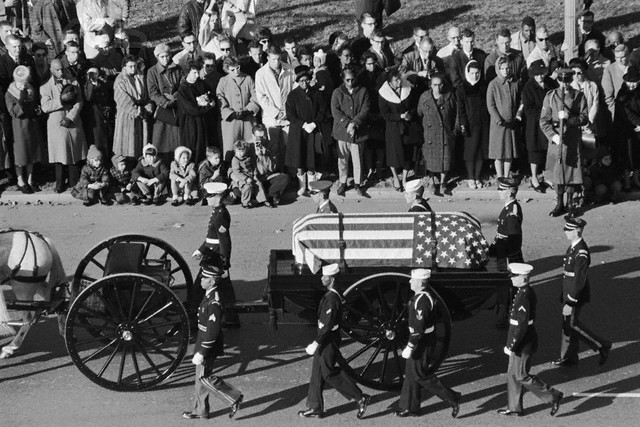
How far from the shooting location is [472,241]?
39.5 feet

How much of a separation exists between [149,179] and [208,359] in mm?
6597

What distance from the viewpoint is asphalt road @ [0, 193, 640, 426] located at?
37.3ft

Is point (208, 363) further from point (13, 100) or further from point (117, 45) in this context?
point (117, 45)

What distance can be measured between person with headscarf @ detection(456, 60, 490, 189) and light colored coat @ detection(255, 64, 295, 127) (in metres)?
2.34

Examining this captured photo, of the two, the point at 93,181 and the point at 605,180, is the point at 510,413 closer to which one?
the point at 605,180

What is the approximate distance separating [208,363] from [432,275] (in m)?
2.14

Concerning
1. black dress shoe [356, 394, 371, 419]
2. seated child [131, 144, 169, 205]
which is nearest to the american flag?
black dress shoe [356, 394, 371, 419]

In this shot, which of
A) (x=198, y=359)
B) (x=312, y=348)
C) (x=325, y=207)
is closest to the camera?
(x=312, y=348)

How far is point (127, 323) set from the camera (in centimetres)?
1186

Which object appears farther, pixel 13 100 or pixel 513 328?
pixel 13 100

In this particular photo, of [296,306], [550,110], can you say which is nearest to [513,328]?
[296,306]

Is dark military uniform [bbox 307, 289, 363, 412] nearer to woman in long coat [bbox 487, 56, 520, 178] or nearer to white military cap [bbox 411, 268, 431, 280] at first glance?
white military cap [bbox 411, 268, 431, 280]

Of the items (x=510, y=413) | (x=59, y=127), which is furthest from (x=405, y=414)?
(x=59, y=127)

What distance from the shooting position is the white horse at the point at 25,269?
1248 cm
